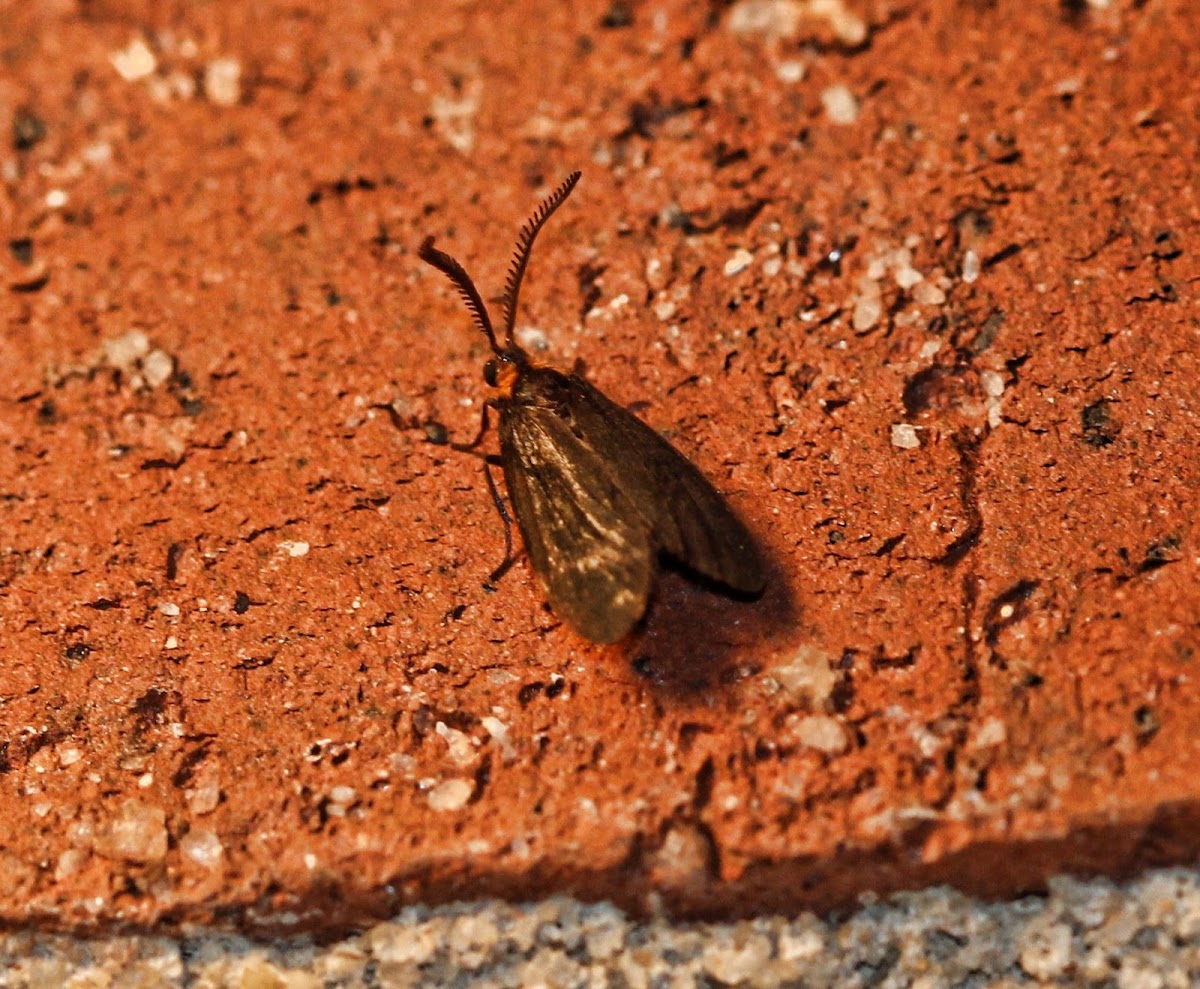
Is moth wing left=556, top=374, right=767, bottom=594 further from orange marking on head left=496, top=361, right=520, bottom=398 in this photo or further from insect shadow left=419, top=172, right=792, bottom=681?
orange marking on head left=496, top=361, right=520, bottom=398

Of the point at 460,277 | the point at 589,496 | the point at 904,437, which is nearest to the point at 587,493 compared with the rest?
the point at 589,496

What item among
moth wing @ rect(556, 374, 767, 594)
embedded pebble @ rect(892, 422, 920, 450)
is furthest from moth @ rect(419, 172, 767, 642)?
embedded pebble @ rect(892, 422, 920, 450)

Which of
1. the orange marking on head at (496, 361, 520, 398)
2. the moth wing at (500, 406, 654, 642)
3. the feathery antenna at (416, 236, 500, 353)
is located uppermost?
the feathery antenna at (416, 236, 500, 353)

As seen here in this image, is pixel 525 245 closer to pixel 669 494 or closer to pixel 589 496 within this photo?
pixel 589 496

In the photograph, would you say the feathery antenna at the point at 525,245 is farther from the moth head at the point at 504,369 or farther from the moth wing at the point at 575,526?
the moth wing at the point at 575,526

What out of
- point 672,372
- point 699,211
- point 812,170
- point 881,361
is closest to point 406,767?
point 672,372

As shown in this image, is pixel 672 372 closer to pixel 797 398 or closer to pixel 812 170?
pixel 797 398

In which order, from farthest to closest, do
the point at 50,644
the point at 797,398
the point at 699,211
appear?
the point at 699,211 < the point at 797,398 < the point at 50,644
